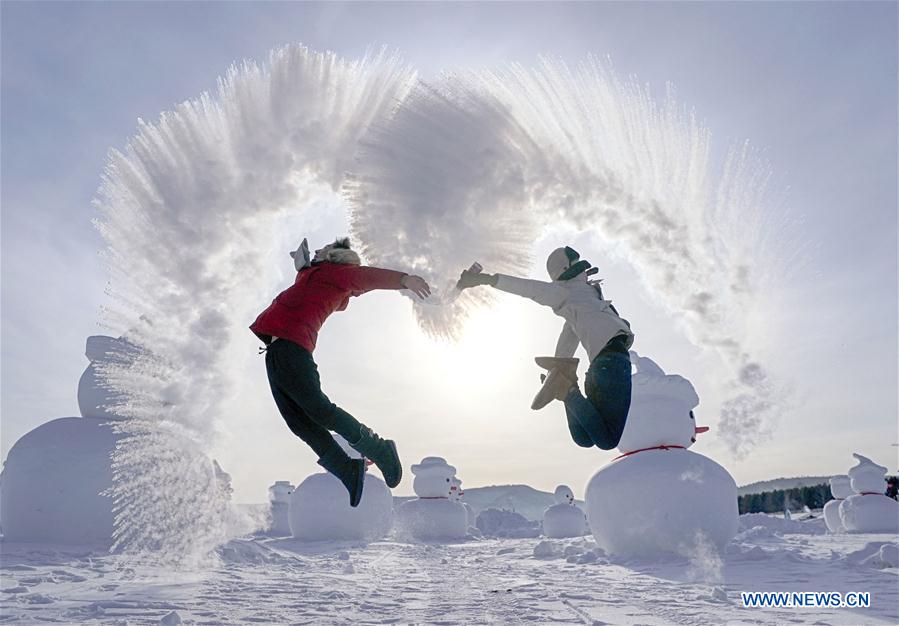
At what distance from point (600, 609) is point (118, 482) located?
11.9 metres

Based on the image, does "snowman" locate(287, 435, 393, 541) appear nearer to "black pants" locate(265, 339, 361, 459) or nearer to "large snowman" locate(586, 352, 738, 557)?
"large snowman" locate(586, 352, 738, 557)

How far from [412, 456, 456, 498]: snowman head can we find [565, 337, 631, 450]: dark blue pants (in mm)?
19617

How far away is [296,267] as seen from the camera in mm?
4336

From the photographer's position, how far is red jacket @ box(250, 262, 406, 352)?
158 inches

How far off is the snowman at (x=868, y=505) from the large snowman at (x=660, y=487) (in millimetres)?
10489

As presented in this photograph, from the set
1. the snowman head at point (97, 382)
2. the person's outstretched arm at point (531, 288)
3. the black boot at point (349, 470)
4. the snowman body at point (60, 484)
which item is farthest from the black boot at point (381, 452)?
the snowman head at point (97, 382)

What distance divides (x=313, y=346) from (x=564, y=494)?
19.8 meters

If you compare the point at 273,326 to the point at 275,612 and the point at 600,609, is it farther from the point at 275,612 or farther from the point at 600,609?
the point at 600,609

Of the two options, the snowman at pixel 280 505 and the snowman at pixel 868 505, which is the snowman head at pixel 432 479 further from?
the snowman at pixel 868 505

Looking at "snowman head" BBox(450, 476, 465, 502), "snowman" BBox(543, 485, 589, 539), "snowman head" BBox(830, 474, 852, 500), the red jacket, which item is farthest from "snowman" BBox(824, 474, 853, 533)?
the red jacket

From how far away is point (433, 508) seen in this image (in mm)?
22562

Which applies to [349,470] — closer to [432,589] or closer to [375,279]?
[375,279]

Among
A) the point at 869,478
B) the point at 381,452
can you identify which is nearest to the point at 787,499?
the point at 869,478

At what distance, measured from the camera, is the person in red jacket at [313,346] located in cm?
397
